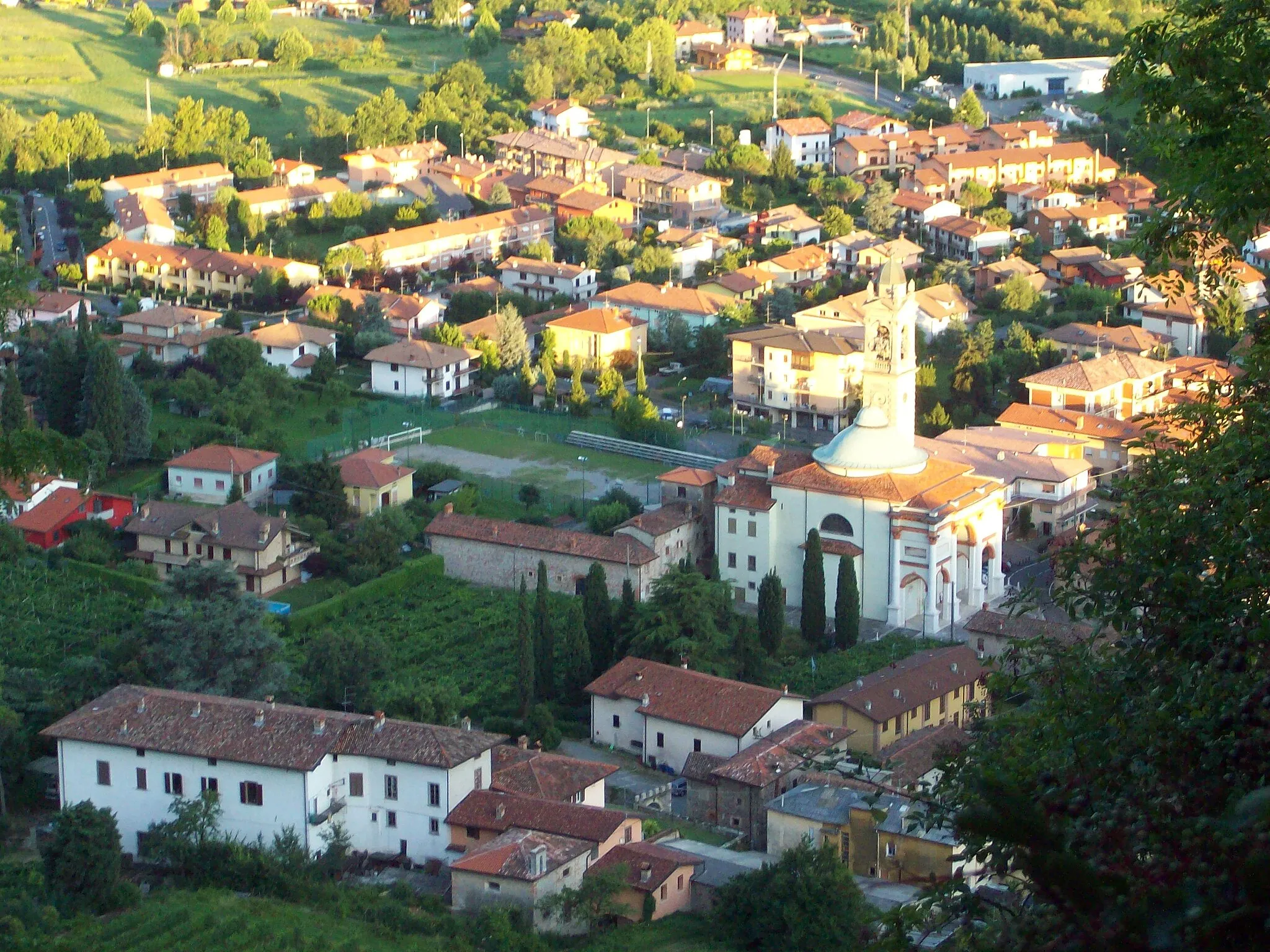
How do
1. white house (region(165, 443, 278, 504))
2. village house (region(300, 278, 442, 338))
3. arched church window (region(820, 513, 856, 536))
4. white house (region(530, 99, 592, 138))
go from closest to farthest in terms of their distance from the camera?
1. arched church window (region(820, 513, 856, 536))
2. white house (region(165, 443, 278, 504))
3. village house (region(300, 278, 442, 338))
4. white house (region(530, 99, 592, 138))

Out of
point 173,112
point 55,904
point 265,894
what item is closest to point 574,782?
point 265,894

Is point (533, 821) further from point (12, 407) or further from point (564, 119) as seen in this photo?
point (564, 119)

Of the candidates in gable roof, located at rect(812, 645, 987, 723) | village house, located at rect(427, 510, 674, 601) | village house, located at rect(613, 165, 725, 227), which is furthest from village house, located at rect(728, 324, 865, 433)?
village house, located at rect(613, 165, 725, 227)

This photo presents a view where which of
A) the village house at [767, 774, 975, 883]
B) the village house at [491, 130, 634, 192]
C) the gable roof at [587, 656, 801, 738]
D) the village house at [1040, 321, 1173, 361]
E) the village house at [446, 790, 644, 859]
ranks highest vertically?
the village house at [446, 790, 644, 859]

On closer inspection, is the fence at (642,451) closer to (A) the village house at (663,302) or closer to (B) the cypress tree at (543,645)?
(A) the village house at (663,302)

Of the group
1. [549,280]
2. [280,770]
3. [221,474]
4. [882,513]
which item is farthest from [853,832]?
[549,280]

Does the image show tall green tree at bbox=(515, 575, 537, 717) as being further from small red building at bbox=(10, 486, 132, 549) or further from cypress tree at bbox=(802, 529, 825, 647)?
small red building at bbox=(10, 486, 132, 549)
